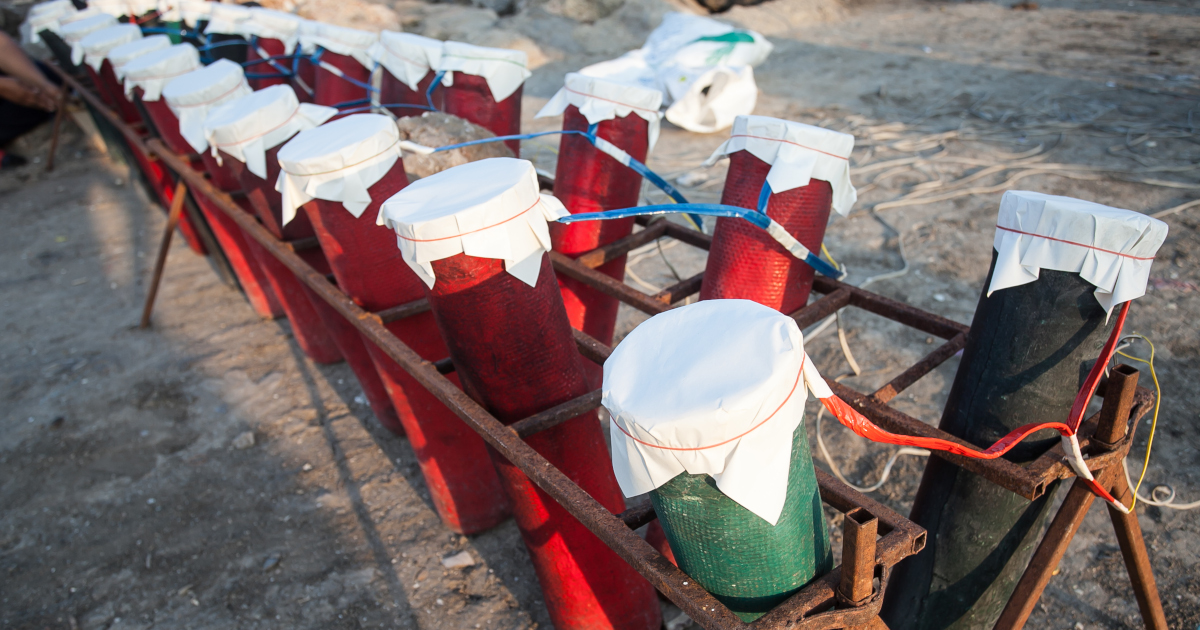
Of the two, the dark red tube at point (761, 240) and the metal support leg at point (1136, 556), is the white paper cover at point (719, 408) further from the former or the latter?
the metal support leg at point (1136, 556)

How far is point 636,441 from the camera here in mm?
1066

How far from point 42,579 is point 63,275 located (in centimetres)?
376

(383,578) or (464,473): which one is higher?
(464,473)

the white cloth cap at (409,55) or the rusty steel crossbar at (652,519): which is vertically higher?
the white cloth cap at (409,55)

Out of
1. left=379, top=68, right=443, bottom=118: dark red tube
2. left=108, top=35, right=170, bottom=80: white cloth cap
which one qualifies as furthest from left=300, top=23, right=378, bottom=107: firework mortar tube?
left=108, top=35, right=170, bottom=80: white cloth cap

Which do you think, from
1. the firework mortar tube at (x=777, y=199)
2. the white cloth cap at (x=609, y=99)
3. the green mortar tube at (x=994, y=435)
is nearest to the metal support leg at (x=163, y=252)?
the white cloth cap at (x=609, y=99)

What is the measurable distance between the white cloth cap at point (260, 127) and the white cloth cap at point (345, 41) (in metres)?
1.06

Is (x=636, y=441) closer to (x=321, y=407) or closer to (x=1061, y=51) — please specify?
(x=321, y=407)

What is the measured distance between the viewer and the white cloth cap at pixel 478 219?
1490 mm

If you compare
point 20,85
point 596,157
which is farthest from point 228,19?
point 20,85

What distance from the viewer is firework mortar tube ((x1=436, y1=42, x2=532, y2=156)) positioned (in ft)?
9.89

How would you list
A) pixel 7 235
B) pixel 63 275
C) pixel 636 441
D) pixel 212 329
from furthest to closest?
pixel 7 235 < pixel 63 275 < pixel 212 329 < pixel 636 441

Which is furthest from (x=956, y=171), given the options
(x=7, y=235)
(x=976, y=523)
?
(x=7, y=235)

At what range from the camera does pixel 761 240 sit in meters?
1.87
